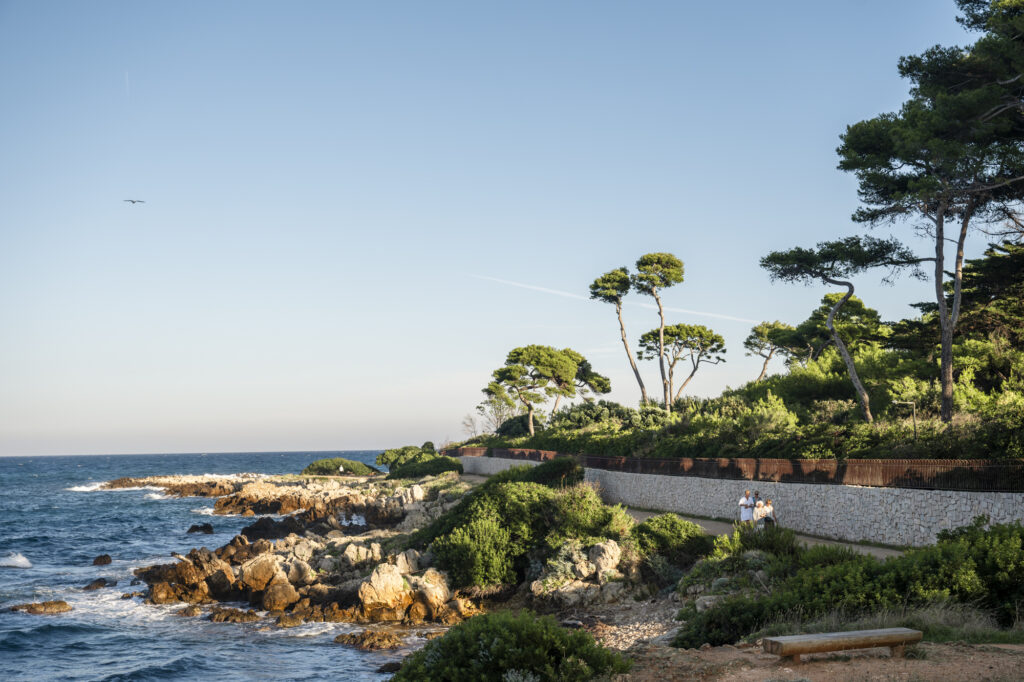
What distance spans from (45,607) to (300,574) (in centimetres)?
896

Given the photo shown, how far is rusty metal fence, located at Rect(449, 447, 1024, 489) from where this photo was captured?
17469 mm

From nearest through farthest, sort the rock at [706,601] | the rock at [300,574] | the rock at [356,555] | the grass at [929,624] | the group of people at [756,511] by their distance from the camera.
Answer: the grass at [929,624] < the rock at [706,601] < the group of people at [756,511] < the rock at [300,574] < the rock at [356,555]

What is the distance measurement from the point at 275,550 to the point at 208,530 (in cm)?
1675

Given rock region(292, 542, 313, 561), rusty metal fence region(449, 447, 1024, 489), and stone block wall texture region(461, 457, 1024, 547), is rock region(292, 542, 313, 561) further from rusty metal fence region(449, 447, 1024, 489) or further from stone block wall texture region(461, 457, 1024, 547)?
rusty metal fence region(449, 447, 1024, 489)

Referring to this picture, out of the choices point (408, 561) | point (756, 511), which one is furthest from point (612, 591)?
point (408, 561)

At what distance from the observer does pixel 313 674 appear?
1727 cm

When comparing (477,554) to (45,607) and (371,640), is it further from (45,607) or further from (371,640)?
(45,607)

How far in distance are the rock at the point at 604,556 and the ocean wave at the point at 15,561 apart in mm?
29435

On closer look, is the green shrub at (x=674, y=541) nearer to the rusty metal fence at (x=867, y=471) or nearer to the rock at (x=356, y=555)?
the rusty metal fence at (x=867, y=471)

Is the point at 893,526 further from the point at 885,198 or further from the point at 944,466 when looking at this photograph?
the point at 885,198

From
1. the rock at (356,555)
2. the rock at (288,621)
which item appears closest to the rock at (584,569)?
the rock at (288,621)

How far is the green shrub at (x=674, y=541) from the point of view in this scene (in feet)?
71.9

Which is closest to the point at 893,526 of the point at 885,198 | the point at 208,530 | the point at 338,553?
the point at 885,198

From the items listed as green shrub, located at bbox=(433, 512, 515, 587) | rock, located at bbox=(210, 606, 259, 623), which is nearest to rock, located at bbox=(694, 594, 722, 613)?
green shrub, located at bbox=(433, 512, 515, 587)
